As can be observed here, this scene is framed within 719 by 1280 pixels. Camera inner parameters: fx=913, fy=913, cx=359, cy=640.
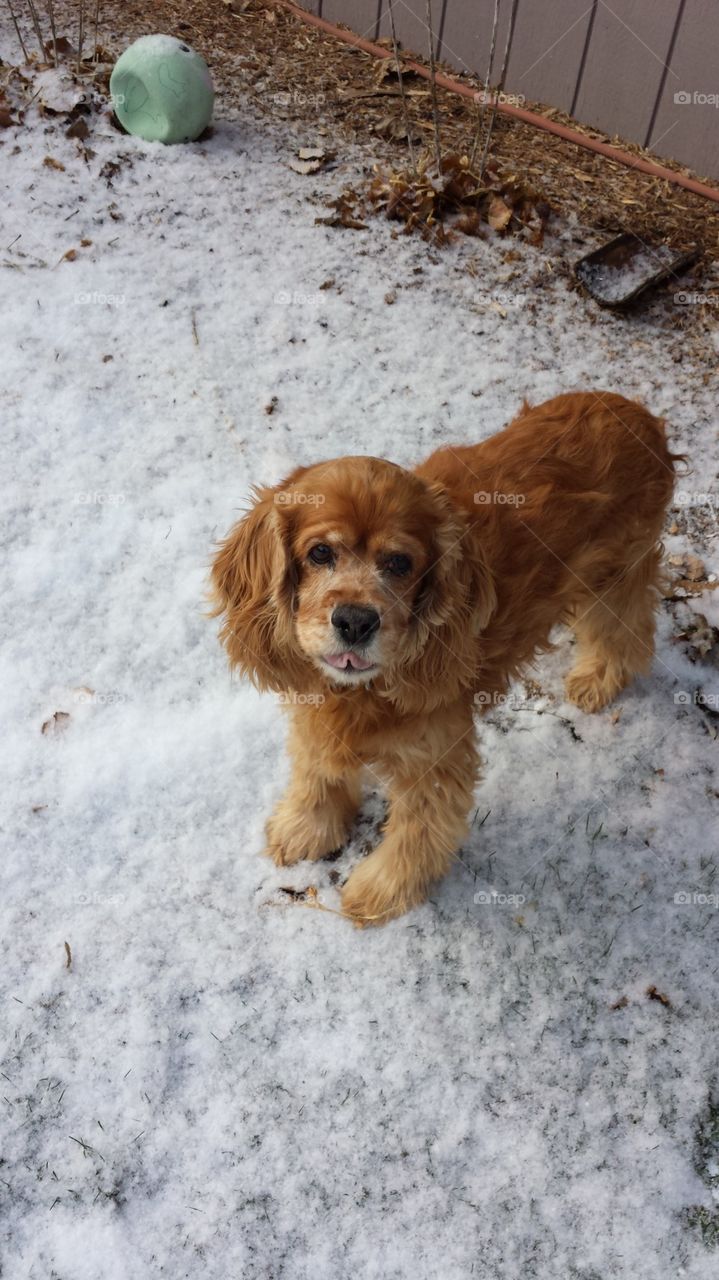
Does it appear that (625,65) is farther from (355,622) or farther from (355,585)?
(355,622)

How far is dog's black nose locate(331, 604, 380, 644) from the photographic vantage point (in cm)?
245

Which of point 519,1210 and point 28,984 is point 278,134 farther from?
point 519,1210

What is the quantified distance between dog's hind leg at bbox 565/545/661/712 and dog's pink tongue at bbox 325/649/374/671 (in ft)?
4.02

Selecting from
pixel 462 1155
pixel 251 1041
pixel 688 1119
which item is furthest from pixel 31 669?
pixel 688 1119

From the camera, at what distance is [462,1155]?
2910mm

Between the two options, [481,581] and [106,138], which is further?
[106,138]

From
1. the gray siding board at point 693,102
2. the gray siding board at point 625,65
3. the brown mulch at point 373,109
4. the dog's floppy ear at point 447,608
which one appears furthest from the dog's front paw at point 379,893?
the gray siding board at point 625,65

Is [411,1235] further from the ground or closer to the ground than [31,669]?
closer to the ground

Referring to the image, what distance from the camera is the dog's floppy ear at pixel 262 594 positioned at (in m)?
2.71

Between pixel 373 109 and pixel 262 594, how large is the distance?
477 cm

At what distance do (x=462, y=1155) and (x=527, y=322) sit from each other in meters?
4.20

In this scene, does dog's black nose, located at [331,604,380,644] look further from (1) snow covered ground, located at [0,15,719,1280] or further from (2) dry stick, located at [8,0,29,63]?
(2) dry stick, located at [8,0,29,63]

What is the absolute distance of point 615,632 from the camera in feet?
12.1

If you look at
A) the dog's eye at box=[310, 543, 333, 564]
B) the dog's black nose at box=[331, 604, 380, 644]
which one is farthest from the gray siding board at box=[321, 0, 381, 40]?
the dog's black nose at box=[331, 604, 380, 644]
